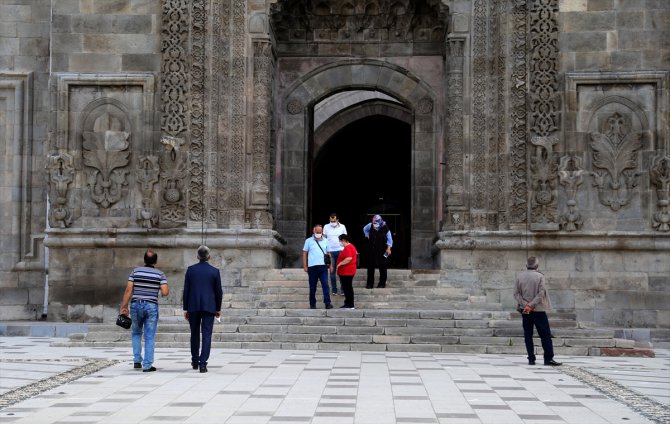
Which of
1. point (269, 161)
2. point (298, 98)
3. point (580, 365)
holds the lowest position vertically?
point (580, 365)

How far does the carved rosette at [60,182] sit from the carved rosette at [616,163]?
10.3 m

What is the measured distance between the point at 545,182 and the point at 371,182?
19.6 metres

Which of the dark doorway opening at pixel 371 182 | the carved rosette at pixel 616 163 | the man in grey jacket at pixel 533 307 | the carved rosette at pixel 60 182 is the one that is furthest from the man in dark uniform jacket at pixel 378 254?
the dark doorway opening at pixel 371 182

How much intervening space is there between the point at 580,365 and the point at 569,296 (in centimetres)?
568

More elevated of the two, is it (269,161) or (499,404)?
(269,161)

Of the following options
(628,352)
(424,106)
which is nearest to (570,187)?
(424,106)

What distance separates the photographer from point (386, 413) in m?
10.2

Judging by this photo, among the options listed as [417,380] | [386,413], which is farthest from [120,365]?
[386,413]

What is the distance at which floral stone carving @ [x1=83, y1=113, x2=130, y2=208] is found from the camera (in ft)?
71.8

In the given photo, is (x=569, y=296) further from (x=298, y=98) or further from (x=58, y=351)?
(x=58, y=351)

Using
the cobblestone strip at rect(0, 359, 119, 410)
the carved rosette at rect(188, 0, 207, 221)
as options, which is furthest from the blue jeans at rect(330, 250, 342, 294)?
the cobblestone strip at rect(0, 359, 119, 410)

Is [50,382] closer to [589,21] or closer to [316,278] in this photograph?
[316,278]

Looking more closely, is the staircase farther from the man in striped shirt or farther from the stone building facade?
the man in striped shirt

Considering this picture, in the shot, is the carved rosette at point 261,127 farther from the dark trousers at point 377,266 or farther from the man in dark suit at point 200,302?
the man in dark suit at point 200,302
